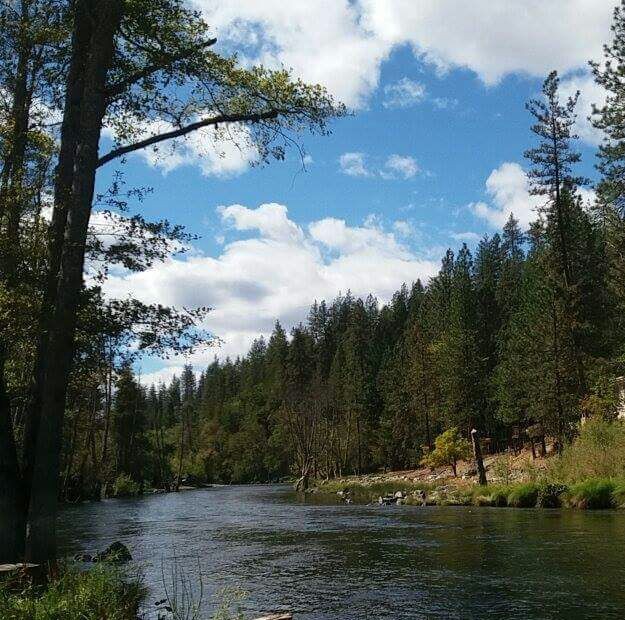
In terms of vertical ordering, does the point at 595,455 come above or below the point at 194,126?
below

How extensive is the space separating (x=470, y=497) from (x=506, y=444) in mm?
32884

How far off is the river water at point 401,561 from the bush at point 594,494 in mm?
1294

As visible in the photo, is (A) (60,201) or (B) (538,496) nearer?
(A) (60,201)

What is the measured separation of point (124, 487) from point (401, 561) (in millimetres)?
44392

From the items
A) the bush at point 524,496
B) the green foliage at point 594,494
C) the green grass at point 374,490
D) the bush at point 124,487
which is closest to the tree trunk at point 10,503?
the green foliage at point 594,494

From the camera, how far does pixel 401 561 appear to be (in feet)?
46.1

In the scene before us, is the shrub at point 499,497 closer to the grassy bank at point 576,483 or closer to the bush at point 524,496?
the grassy bank at point 576,483

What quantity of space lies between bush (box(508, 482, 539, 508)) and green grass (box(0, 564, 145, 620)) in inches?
862

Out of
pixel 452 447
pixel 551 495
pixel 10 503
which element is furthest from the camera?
pixel 452 447

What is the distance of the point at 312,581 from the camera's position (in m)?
12.1

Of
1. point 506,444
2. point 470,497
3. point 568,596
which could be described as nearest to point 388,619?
point 568,596

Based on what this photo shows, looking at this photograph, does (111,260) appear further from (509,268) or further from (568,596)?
(509,268)

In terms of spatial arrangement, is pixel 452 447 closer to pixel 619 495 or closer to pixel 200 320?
pixel 619 495

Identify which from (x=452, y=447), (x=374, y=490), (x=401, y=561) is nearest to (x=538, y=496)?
(x=401, y=561)
